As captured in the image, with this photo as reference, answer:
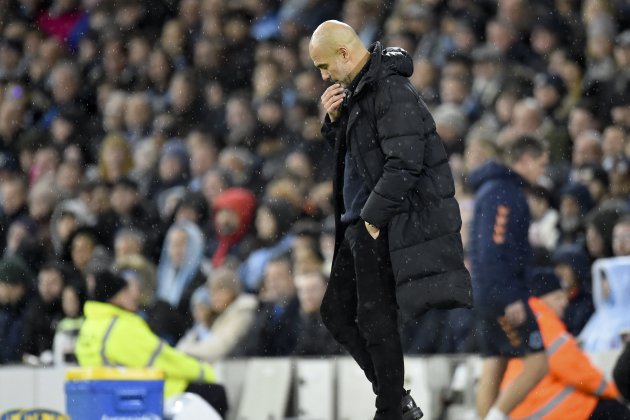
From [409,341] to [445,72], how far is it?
3380 millimetres

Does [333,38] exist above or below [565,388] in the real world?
above

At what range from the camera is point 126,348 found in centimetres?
998

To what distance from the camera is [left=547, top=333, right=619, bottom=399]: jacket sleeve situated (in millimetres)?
9406

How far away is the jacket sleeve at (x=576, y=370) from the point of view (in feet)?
30.9

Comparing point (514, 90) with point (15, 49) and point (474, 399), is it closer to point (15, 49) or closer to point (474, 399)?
point (474, 399)

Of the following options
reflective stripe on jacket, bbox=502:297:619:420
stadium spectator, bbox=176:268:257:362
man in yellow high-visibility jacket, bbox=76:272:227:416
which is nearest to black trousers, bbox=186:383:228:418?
man in yellow high-visibility jacket, bbox=76:272:227:416

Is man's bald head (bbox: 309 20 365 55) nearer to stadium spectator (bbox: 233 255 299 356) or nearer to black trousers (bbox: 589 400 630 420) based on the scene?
black trousers (bbox: 589 400 630 420)

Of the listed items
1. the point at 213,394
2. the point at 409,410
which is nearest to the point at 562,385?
the point at 213,394

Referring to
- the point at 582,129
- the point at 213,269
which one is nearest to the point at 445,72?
the point at 582,129

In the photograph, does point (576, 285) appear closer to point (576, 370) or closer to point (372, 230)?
point (576, 370)

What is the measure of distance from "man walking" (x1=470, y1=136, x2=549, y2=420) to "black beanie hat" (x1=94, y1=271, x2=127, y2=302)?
7.76 feet

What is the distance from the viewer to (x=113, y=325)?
32.9ft

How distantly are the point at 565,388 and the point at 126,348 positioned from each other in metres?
2.85

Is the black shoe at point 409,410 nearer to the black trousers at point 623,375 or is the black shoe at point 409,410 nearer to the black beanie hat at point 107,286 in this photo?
the black trousers at point 623,375
